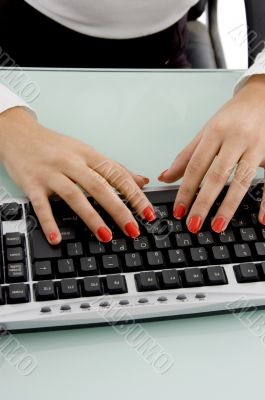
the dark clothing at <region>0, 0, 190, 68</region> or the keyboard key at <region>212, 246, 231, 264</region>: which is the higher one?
the dark clothing at <region>0, 0, 190, 68</region>

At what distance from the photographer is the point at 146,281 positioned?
0.52 metres

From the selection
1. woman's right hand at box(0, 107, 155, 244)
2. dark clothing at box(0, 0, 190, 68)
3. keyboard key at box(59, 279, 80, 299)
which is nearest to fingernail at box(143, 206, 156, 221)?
woman's right hand at box(0, 107, 155, 244)

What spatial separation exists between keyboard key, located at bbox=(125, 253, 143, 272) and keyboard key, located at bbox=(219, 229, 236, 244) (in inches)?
3.6

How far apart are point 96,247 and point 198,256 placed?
0.10 m

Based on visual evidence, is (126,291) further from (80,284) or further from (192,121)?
(192,121)

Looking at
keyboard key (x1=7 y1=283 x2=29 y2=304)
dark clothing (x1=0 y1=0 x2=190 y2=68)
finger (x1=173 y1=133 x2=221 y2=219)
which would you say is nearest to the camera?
keyboard key (x1=7 y1=283 x2=29 y2=304)

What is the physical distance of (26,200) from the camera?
60 centimetres

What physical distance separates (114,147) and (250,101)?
19 centimetres

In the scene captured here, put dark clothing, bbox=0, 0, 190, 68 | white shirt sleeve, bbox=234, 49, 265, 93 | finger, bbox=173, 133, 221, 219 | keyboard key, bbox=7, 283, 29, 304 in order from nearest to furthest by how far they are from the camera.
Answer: keyboard key, bbox=7, 283, 29, 304 < finger, bbox=173, 133, 221, 219 < white shirt sleeve, bbox=234, 49, 265, 93 < dark clothing, bbox=0, 0, 190, 68

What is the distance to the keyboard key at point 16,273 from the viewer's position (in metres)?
0.52

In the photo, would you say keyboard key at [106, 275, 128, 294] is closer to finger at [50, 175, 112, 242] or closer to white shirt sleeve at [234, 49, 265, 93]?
finger at [50, 175, 112, 242]

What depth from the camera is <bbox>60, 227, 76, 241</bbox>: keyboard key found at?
56 cm

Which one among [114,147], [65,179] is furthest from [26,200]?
[114,147]

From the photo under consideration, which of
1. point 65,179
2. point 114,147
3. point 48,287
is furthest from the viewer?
point 114,147
